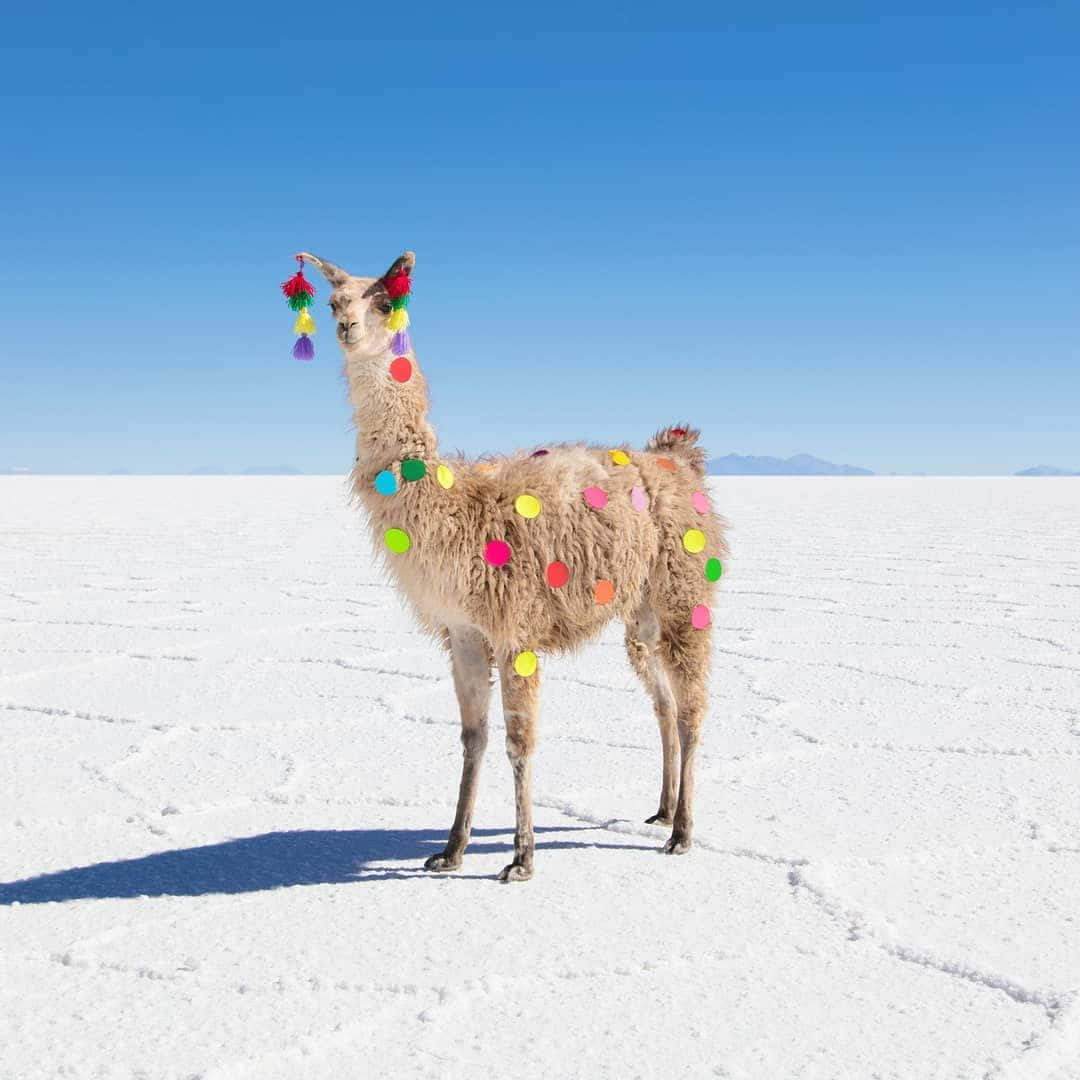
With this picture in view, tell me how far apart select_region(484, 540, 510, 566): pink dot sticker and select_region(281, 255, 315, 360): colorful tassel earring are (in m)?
0.81

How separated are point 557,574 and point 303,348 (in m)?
1.04

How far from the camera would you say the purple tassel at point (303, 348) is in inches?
134

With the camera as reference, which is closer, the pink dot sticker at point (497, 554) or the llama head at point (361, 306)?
the llama head at point (361, 306)

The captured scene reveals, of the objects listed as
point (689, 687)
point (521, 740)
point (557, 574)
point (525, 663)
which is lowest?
point (521, 740)

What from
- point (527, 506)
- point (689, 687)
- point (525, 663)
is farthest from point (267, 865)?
point (689, 687)

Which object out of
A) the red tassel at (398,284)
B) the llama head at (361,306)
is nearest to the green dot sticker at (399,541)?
the llama head at (361,306)

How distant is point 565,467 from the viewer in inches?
145

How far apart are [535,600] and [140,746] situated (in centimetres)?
215

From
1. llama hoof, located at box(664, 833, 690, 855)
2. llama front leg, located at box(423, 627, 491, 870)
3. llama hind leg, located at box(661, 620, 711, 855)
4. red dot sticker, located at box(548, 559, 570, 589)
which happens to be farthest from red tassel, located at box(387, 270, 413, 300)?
llama hoof, located at box(664, 833, 690, 855)

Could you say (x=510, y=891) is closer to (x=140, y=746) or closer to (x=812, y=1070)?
(x=812, y=1070)

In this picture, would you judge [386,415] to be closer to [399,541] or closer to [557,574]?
[399,541]

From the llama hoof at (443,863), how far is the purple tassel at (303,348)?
1.57m

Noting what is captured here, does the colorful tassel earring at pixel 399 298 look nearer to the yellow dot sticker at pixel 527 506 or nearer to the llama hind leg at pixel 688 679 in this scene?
the yellow dot sticker at pixel 527 506

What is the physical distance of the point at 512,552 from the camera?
3.44 meters
